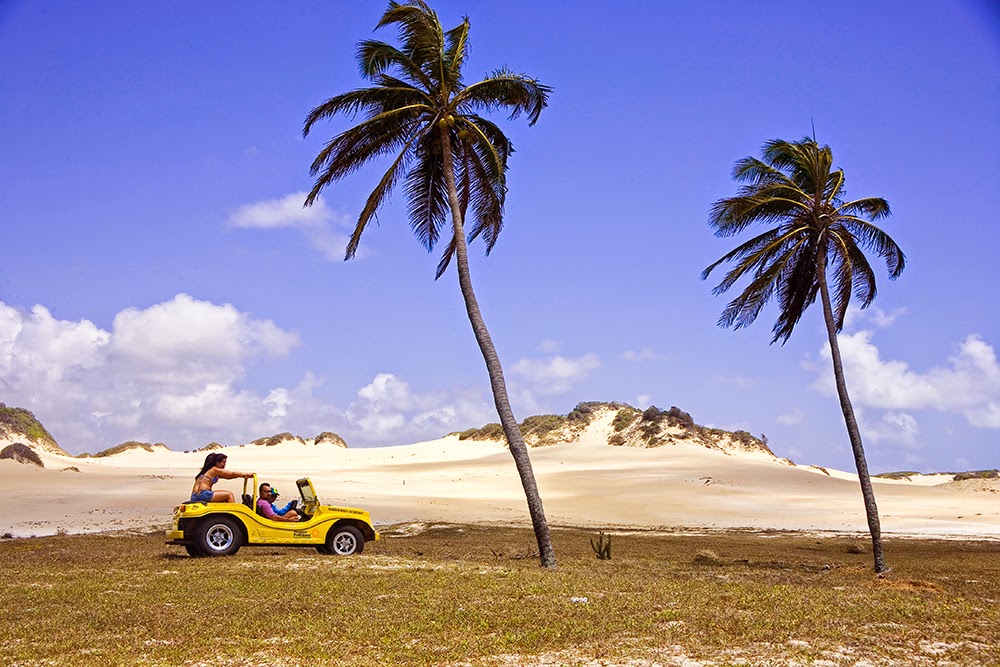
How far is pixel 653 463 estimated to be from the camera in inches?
2581

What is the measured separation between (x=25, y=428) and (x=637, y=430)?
49433mm

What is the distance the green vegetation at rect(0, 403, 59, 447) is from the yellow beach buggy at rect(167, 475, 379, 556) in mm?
56472

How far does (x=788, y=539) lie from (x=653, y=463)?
36014 mm

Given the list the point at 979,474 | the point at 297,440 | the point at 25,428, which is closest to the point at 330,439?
the point at 297,440

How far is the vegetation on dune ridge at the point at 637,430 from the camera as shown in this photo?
75312 millimetres

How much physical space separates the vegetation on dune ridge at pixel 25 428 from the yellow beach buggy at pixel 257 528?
Answer: 55.5m

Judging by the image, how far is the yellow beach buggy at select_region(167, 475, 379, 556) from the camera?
54.9 ft

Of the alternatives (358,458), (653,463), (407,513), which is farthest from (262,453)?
(407,513)

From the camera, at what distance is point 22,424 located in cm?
6988

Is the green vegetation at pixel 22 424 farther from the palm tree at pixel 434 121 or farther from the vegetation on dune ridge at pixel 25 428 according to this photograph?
the palm tree at pixel 434 121

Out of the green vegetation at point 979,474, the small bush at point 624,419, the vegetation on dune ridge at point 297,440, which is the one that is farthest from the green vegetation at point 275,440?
the green vegetation at point 979,474

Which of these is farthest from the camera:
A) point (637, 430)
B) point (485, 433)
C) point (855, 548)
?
point (485, 433)

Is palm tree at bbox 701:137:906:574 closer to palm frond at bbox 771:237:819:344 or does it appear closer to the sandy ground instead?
palm frond at bbox 771:237:819:344

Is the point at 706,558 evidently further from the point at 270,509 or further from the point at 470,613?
the point at 470,613
